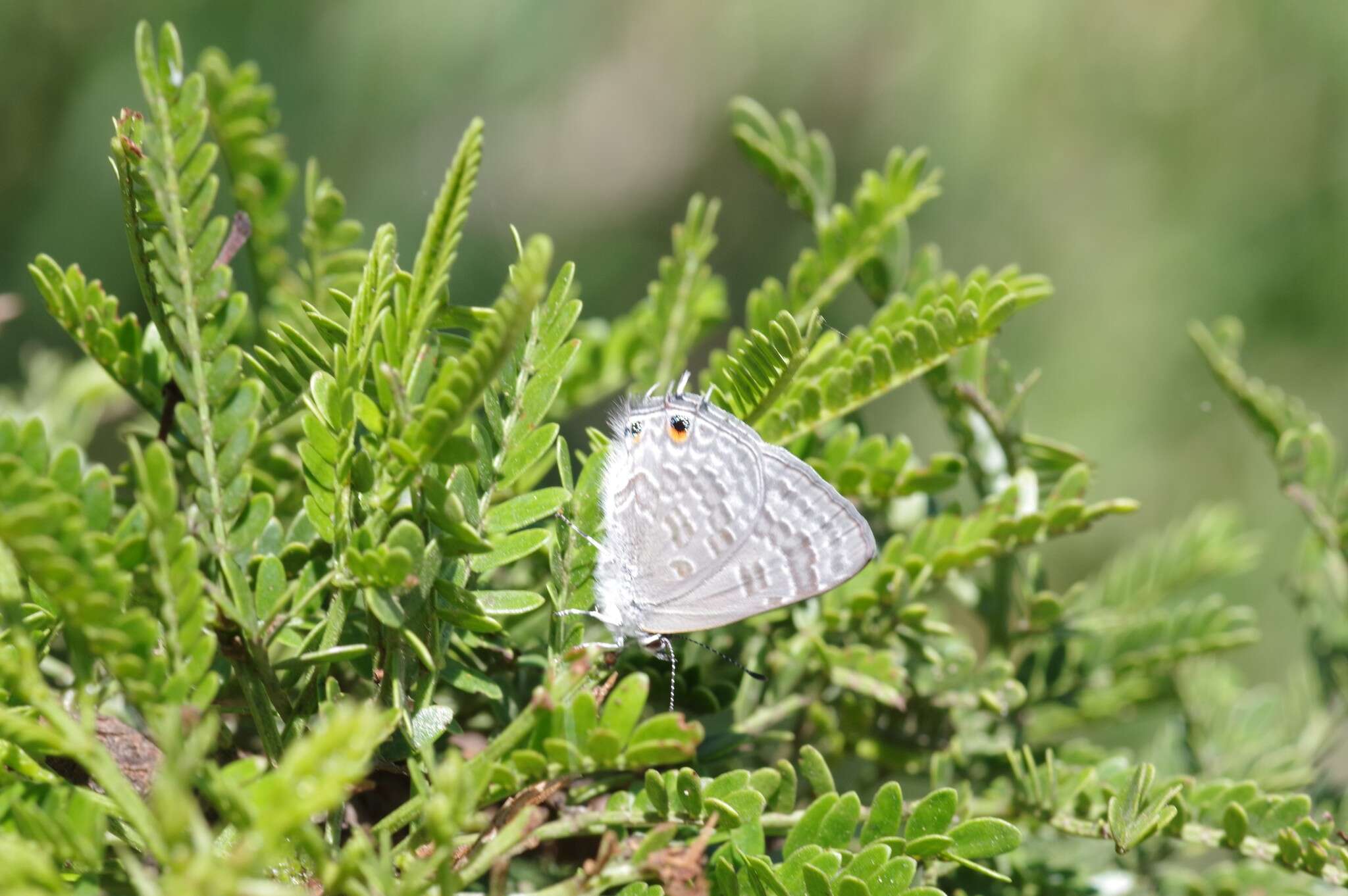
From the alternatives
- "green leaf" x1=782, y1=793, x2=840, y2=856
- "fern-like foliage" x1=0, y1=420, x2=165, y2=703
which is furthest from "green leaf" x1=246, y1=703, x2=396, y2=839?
"green leaf" x1=782, y1=793, x2=840, y2=856

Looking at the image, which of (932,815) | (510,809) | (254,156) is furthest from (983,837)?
(254,156)

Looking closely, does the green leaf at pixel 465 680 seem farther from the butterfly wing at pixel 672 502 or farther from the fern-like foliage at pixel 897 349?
the fern-like foliage at pixel 897 349

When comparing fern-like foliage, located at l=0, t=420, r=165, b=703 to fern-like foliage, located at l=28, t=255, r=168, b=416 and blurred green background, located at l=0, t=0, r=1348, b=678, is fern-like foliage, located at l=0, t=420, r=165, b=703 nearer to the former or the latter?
fern-like foliage, located at l=28, t=255, r=168, b=416

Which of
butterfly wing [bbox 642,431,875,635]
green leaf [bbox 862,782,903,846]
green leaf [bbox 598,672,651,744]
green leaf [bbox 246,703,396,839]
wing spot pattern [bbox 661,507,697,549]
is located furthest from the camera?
wing spot pattern [bbox 661,507,697,549]

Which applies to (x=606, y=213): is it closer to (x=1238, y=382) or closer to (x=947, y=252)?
(x=947, y=252)

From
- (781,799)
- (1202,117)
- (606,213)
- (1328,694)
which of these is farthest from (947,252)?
(781,799)

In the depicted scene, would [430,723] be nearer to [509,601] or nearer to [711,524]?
[509,601]
